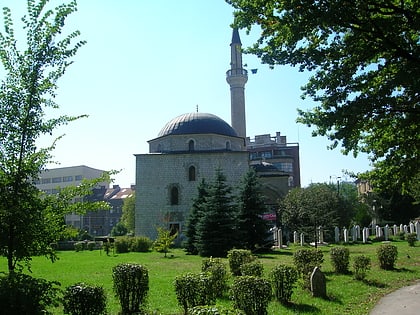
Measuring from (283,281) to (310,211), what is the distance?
57.0 ft

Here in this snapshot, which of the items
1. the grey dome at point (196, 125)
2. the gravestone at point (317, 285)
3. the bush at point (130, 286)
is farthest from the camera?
the grey dome at point (196, 125)

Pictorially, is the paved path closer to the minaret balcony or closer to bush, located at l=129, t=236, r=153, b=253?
bush, located at l=129, t=236, r=153, b=253

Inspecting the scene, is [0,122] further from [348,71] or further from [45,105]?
[348,71]

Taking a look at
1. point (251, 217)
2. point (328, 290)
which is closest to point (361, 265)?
point (328, 290)

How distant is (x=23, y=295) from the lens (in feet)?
17.6

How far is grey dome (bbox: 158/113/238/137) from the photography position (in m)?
37.8

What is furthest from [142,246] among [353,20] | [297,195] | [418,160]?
[353,20]

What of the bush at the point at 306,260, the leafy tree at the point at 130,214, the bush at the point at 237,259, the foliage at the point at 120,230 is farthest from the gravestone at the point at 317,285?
the foliage at the point at 120,230

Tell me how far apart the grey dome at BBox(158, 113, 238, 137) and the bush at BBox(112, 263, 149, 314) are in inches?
1164

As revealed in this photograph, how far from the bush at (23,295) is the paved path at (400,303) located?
6.50 m

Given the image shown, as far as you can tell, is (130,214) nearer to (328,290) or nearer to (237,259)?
(237,259)

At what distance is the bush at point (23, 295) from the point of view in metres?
5.25

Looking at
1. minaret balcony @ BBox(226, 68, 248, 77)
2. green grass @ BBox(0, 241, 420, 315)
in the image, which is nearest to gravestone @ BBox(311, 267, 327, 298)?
green grass @ BBox(0, 241, 420, 315)

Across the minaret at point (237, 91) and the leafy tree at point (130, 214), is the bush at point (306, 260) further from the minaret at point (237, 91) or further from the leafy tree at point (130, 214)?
the leafy tree at point (130, 214)
